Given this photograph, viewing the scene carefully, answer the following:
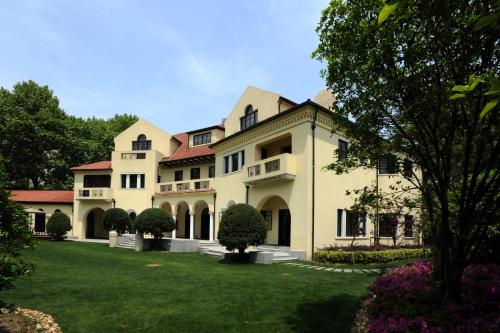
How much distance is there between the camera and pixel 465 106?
5.99 meters

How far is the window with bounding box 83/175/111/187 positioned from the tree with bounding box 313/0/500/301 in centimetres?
3178

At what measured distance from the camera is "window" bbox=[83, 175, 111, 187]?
35.2 m

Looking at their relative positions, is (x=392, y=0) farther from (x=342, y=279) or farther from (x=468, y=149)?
(x=342, y=279)

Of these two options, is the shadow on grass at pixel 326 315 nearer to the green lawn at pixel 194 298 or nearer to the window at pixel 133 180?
the green lawn at pixel 194 298

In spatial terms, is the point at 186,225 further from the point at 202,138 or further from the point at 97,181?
the point at 97,181

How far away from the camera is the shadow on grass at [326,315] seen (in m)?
7.38

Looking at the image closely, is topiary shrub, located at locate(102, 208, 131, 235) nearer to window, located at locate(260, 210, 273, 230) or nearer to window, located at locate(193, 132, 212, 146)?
Answer: window, located at locate(193, 132, 212, 146)

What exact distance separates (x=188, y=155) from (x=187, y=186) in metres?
3.51

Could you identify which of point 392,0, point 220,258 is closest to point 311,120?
point 220,258

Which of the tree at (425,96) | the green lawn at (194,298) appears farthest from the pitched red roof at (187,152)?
the tree at (425,96)

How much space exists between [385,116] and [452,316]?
12.1ft

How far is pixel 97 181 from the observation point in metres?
35.4

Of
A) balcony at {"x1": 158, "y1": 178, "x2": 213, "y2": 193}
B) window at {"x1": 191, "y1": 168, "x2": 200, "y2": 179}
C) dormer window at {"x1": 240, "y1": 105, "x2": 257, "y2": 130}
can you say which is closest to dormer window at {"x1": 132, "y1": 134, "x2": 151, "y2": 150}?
balcony at {"x1": 158, "y1": 178, "x2": 213, "y2": 193}

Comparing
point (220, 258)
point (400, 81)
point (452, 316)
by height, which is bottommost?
point (220, 258)
